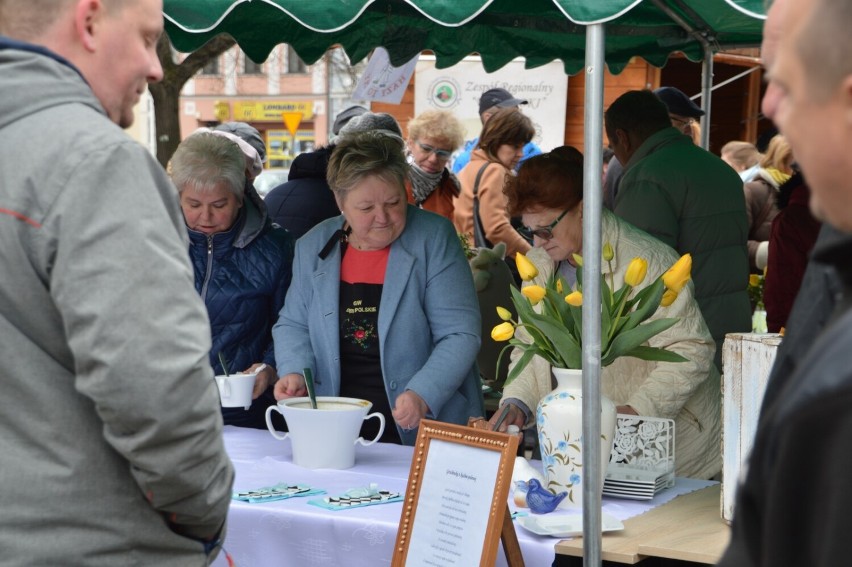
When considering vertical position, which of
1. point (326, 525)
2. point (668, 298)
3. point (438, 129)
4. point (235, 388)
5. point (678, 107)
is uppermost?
point (678, 107)

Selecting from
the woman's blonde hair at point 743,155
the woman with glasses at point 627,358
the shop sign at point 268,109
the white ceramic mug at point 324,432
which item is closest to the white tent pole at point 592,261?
the woman with glasses at point 627,358

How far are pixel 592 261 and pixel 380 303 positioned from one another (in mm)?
935

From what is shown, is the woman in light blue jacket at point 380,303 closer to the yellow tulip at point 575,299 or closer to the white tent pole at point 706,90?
the yellow tulip at point 575,299

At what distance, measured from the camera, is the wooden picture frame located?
201 cm

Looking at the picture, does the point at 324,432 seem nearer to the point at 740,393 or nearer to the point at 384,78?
the point at 740,393

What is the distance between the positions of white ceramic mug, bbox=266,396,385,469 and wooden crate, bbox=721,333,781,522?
79 centimetres

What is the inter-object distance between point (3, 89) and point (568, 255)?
1.89 metres

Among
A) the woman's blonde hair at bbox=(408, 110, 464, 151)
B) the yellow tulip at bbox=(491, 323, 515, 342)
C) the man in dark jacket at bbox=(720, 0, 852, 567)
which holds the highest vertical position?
the woman's blonde hair at bbox=(408, 110, 464, 151)

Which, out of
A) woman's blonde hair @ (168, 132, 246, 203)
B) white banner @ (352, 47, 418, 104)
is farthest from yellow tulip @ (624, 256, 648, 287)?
white banner @ (352, 47, 418, 104)

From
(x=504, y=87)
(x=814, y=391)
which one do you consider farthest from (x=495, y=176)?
(x=814, y=391)

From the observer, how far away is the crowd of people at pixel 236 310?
0.67 meters

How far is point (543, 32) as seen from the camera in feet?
13.4

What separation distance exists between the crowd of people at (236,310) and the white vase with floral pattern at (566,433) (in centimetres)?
37

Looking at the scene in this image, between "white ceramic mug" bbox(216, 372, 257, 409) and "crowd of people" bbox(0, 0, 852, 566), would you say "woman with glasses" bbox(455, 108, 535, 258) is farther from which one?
"white ceramic mug" bbox(216, 372, 257, 409)
